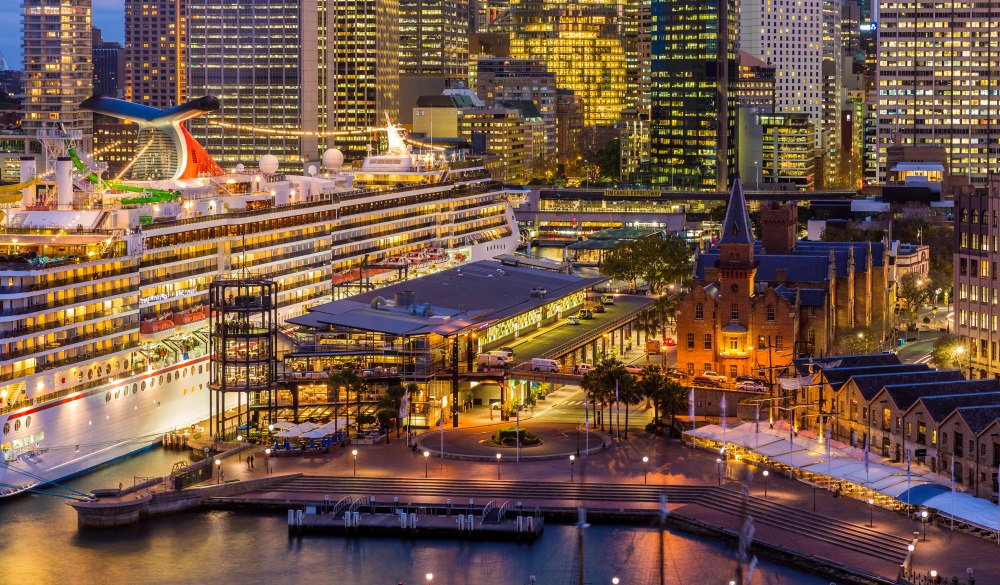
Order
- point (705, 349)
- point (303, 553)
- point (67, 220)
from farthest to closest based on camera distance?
point (705, 349) < point (67, 220) < point (303, 553)

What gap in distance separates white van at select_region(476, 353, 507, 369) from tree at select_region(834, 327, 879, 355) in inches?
954

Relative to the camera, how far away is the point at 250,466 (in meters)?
91.7

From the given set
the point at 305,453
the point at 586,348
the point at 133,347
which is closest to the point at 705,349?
the point at 586,348

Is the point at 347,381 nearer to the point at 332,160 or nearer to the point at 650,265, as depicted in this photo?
the point at 332,160

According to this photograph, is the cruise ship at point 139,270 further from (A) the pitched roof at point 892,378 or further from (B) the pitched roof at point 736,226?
(A) the pitched roof at point 892,378

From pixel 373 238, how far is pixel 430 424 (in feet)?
120

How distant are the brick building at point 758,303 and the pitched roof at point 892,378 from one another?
12.2m

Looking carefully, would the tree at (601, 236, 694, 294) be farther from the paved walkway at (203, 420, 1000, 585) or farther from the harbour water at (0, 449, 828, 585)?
the harbour water at (0, 449, 828, 585)

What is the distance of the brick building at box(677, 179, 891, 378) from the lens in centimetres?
10956

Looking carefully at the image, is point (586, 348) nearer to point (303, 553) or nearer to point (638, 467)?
point (638, 467)

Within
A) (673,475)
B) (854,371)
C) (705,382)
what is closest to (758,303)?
(705,382)

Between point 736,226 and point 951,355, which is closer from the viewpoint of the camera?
point 736,226

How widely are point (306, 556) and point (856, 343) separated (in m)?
51.1

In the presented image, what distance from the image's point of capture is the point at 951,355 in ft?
378
